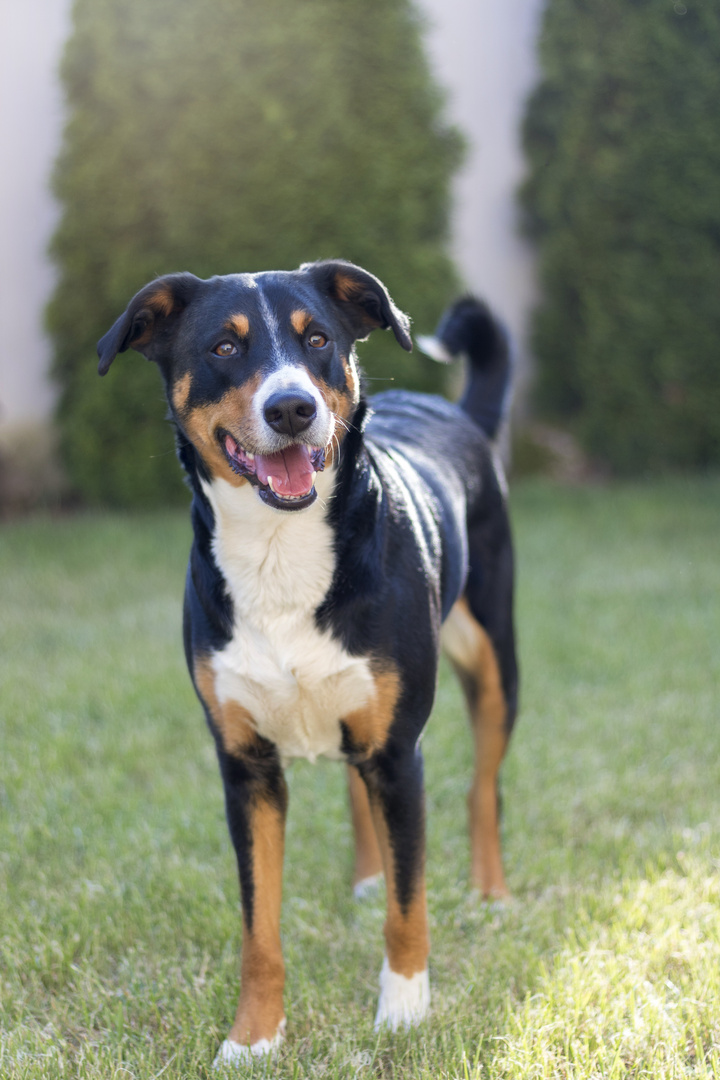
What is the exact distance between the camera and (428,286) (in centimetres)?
803

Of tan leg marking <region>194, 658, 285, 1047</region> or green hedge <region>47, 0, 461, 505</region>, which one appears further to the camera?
green hedge <region>47, 0, 461, 505</region>

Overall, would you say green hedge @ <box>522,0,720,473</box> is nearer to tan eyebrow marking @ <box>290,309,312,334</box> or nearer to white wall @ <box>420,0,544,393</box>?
white wall @ <box>420,0,544,393</box>

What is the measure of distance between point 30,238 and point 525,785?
698 centimetres

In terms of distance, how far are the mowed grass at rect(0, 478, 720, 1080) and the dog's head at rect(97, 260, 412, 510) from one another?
1255 mm

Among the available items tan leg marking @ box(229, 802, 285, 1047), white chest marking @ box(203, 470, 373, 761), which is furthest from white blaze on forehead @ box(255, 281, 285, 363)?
tan leg marking @ box(229, 802, 285, 1047)

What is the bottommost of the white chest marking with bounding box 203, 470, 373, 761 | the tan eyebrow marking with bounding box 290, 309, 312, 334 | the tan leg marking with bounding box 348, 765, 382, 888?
the tan leg marking with bounding box 348, 765, 382, 888

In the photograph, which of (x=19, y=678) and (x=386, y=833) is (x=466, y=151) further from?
(x=386, y=833)

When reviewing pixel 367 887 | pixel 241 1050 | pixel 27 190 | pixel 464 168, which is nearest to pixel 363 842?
pixel 367 887

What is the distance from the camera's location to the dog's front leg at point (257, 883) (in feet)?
7.26

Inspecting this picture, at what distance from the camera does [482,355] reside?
135 inches

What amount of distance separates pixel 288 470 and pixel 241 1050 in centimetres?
128

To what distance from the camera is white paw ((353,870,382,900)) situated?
→ 2.88 meters

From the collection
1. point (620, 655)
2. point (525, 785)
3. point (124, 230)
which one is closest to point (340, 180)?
point (124, 230)

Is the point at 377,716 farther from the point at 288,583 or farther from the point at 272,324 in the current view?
the point at 272,324
